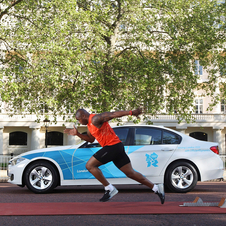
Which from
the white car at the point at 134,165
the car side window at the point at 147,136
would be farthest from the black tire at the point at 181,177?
the car side window at the point at 147,136

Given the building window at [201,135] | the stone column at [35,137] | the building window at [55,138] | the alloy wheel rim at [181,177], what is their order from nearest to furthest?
1. the alloy wheel rim at [181,177]
2. the stone column at [35,137]
3. the building window at [201,135]
4. the building window at [55,138]

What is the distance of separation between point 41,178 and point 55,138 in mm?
38200

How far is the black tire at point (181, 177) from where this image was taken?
9087 mm

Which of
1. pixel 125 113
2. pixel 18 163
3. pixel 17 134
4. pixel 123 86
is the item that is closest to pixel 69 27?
pixel 123 86

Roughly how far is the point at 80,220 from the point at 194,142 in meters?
4.84

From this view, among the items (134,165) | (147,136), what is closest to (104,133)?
(134,165)

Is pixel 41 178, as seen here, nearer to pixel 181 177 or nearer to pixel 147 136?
pixel 147 136

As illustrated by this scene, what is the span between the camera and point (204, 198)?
817cm

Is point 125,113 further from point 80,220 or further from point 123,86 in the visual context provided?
point 123,86

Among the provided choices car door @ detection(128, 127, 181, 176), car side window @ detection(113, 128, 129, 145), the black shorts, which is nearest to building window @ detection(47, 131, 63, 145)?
car side window @ detection(113, 128, 129, 145)

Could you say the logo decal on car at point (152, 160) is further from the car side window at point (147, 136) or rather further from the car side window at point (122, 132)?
the car side window at point (122, 132)

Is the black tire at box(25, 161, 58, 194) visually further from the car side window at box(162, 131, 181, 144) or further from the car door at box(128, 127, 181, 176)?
the car side window at box(162, 131, 181, 144)

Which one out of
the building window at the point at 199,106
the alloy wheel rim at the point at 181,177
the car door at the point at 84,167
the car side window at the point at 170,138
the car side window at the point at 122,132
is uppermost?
the building window at the point at 199,106

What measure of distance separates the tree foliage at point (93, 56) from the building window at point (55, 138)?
82.0 feet
